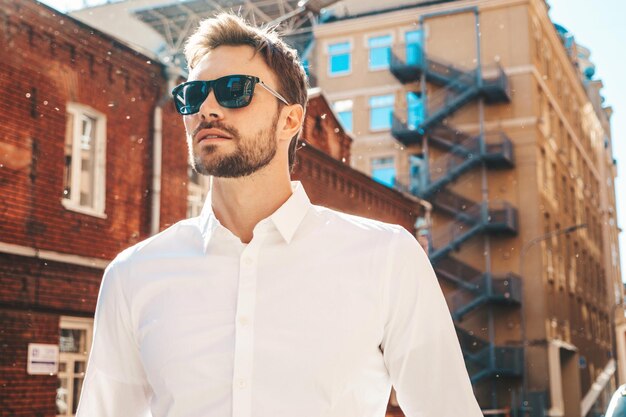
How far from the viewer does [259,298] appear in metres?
1.92

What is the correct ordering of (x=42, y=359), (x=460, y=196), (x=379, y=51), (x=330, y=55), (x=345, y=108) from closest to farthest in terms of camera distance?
1. (x=42, y=359)
2. (x=460, y=196)
3. (x=345, y=108)
4. (x=330, y=55)
5. (x=379, y=51)

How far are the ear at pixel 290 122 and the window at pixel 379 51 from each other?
34.0 m

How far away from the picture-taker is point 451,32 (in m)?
36.4

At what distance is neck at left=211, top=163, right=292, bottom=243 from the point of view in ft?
6.81

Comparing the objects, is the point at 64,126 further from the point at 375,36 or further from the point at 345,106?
the point at 375,36

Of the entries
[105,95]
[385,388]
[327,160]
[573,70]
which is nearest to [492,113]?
[573,70]

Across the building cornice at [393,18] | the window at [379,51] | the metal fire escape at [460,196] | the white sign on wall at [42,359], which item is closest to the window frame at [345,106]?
the window at [379,51]

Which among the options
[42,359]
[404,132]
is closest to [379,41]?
[404,132]

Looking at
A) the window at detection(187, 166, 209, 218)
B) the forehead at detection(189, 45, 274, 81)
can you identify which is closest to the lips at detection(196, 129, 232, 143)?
the forehead at detection(189, 45, 274, 81)

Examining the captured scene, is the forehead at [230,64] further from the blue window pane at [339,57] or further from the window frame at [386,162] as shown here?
the blue window pane at [339,57]

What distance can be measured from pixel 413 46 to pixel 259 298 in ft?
111

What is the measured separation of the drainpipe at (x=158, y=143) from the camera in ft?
42.9

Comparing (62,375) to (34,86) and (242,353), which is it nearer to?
(34,86)

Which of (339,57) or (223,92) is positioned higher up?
(339,57)
